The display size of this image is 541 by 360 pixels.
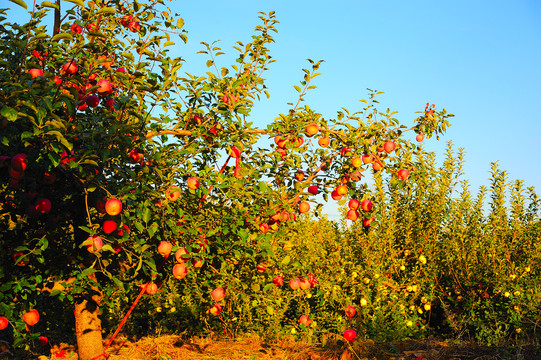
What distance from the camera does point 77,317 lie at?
4.68 metres

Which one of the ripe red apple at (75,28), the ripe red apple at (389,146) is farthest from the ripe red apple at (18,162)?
the ripe red apple at (389,146)

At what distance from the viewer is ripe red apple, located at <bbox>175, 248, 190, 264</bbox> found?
3.41 m

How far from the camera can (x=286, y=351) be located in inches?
207

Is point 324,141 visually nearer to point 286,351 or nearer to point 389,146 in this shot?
point 389,146

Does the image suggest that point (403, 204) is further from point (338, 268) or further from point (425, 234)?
point (338, 268)

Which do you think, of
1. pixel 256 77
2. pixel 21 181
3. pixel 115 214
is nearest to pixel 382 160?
pixel 256 77

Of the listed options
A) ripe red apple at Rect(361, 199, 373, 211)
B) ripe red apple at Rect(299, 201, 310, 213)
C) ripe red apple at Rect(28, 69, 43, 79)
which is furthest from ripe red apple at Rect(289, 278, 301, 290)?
ripe red apple at Rect(28, 69, 43, 79)

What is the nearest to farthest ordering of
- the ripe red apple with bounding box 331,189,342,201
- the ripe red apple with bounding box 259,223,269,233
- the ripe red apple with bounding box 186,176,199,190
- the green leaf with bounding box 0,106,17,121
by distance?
1. the green leaf with bounding box 0,106,17,121
2. the ripe red apple with bounding box 186,176,199,190
3. the ripe red apple with bounding box 259,223,269,233
4. the ripe red apple with bounding box 331,189,342,201

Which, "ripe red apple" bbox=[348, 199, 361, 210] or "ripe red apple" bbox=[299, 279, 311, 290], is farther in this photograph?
"ripe red apple" bbox=[348, 199, 361, 210]

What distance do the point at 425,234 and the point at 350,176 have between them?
3.85 metres

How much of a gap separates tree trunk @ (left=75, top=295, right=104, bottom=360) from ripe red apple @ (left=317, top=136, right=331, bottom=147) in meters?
2.89

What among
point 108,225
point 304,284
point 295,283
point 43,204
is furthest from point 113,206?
point 304,284

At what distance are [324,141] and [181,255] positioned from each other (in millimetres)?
1875

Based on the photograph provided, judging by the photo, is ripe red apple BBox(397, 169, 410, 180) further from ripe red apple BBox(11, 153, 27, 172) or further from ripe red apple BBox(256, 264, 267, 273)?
ripe red apple BBox(11, 153, 27, 172)
